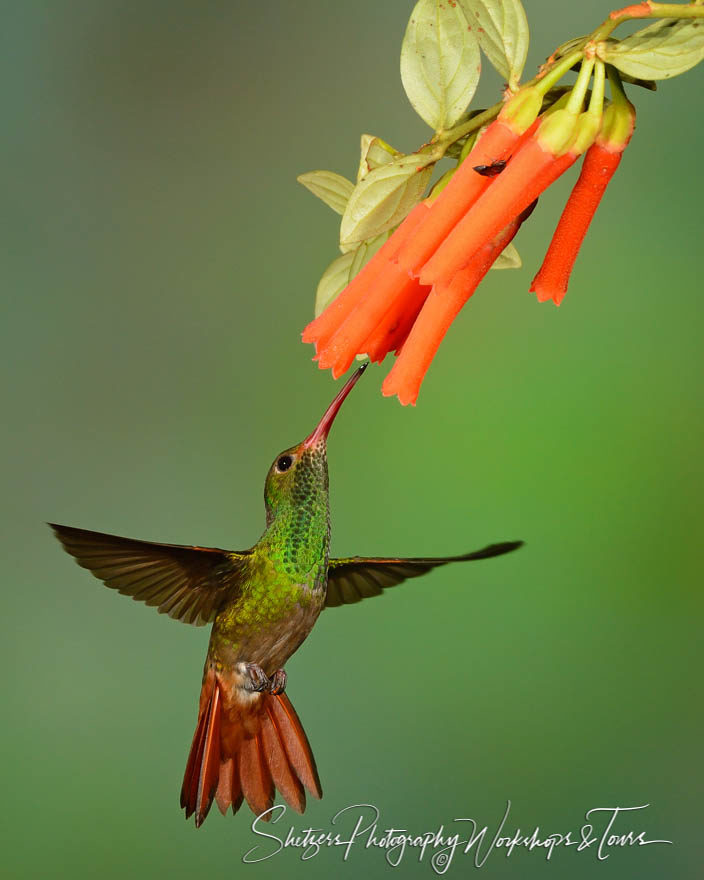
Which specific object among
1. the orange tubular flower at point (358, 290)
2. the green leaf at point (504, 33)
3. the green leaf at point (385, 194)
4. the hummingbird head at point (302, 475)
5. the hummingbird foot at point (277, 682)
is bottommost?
the hummingbird foot at point (277, 682)

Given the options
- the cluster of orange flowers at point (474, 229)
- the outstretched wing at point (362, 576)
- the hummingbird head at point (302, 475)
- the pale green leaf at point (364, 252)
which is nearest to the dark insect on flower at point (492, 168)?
the cluster of orange flowers at point (474, 229)

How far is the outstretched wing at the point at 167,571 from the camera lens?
62 cm

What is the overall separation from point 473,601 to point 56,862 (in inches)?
26.2

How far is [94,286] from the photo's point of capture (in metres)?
1.41

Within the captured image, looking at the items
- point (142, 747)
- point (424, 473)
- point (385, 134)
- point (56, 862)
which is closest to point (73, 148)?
point (385, 134)

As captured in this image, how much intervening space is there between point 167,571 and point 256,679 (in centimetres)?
10

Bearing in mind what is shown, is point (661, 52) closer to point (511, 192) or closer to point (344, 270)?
point (511, 192)

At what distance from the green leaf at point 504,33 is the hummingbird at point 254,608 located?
28 cm

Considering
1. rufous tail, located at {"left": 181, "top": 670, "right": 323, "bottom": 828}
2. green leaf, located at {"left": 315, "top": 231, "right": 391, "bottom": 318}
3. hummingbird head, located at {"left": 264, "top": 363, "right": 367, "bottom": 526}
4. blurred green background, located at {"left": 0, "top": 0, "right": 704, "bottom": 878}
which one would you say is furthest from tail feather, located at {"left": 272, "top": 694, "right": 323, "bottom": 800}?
blurred green background, located at {"left": 0, "top": 0, "right": 704, "bottom": 878}

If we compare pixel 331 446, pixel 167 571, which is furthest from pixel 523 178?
pixel 331 446

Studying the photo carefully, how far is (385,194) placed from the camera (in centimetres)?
42

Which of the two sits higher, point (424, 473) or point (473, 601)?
point (424, 473)

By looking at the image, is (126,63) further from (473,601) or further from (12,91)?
(473,601)

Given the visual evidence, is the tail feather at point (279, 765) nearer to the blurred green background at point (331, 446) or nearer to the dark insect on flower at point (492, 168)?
the dark insect on flower at point (492, 168)
